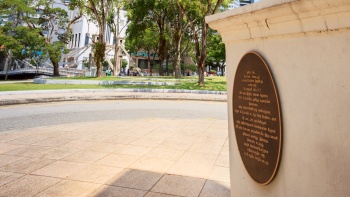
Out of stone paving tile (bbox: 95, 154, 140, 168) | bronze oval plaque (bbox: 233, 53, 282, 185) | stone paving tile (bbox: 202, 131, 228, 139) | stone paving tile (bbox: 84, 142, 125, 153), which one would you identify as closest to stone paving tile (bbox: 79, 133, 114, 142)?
stone paving tile (bbox: 84, 142, 125, 153)

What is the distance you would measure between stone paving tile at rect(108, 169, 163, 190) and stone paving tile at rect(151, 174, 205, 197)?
111mm

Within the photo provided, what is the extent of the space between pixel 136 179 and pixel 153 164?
662mm

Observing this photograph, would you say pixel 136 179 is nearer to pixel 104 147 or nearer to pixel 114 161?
pixel 114 161

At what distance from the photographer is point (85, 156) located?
4.58 meters

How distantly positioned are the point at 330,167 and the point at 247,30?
131 cm

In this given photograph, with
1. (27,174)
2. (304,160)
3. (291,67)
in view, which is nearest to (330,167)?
(304,160)

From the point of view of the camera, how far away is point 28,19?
1172 inches

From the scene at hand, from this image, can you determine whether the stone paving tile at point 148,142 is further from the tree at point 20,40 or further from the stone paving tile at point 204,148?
the tree at point 20,40

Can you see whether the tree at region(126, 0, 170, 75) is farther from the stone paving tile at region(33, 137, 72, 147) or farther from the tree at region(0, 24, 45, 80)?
the stone paving tile at region(33, 137, 72, 147)

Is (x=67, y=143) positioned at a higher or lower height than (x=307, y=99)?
lower

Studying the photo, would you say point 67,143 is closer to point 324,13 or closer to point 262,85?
point 262,85

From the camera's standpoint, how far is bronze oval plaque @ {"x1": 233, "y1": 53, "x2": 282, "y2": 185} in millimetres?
2027

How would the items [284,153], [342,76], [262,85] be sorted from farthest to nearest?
1. [262,85]
2. [284,153]
3. [342,76]

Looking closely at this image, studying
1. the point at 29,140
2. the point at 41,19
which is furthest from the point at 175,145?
the point at 41,19
